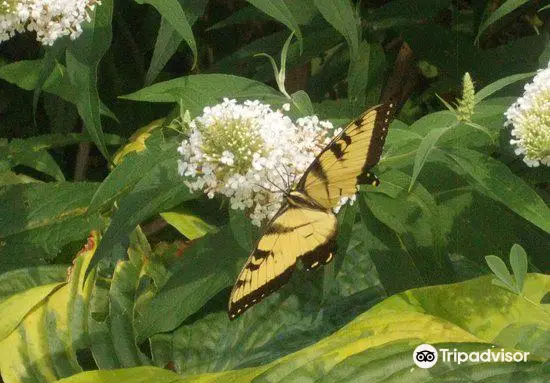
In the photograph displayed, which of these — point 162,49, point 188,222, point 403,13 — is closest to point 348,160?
point 162,49

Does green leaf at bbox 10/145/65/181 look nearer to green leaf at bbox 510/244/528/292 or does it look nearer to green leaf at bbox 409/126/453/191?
green leaf at bbox 409/126/453/191

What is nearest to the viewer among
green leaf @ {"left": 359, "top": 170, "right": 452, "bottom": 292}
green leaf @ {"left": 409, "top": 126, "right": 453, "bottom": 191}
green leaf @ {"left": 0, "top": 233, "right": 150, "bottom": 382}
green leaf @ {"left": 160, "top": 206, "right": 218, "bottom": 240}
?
green leaf @ {"left": 409, "top": 126, "right": 453, "bottom": 191}

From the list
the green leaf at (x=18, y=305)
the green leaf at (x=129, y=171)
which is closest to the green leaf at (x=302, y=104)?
the green leaf at (x=129, y=171)

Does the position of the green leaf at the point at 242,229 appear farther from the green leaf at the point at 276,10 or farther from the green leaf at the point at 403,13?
the green leaf at the point at 403,13

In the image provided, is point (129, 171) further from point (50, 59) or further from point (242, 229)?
point (50, 59)

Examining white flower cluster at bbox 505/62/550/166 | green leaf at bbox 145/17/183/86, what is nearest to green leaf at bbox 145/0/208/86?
green leaf at bbox 145/17/183/86

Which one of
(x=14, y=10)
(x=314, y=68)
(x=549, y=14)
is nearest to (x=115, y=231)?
(x=14, y=10)

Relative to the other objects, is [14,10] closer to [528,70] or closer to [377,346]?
[377,346]
